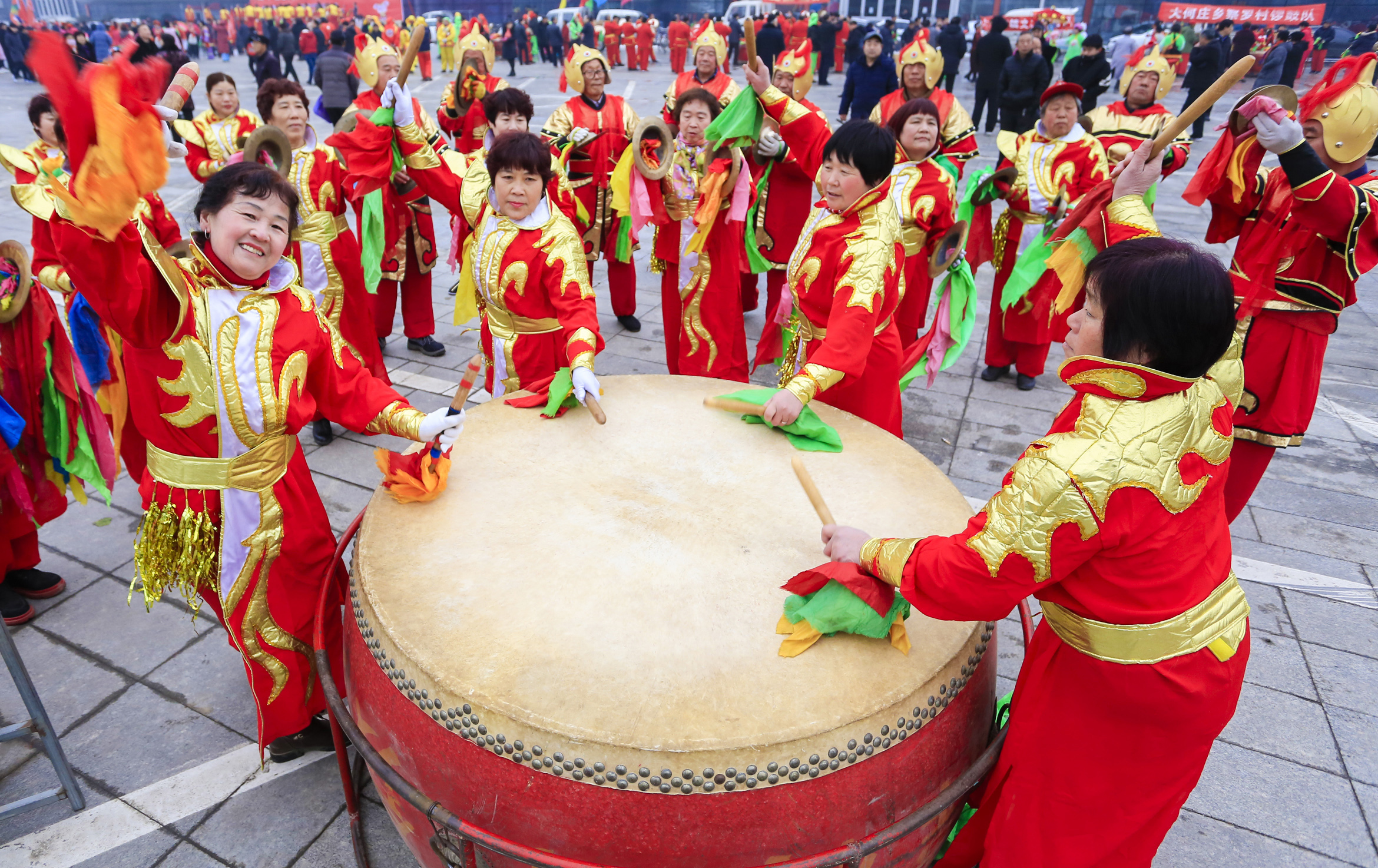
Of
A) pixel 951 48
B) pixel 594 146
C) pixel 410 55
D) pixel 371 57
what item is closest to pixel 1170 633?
pixel 410 55

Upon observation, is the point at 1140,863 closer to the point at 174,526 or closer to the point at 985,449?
the point at 174,526

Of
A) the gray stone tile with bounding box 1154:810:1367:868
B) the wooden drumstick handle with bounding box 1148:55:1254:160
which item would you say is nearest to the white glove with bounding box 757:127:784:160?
the wooden drumstick handle with bounding box 1148:55:1254:160

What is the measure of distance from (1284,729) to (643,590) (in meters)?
2.19

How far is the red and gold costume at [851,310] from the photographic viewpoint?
2.26 meters

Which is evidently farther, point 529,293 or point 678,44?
point 678,44

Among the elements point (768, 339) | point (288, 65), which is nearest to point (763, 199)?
point (768, 339)

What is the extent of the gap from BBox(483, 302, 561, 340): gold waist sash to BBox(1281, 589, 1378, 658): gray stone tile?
116 inches

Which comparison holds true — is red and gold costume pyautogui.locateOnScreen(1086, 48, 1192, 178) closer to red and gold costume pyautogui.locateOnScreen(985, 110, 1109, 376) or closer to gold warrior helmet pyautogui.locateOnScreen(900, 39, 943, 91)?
red and gold costume pyautogui.locateOnScreen(985, 110, 1109, 376)

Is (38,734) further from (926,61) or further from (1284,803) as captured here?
(926,61)

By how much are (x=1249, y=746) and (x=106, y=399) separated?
3.73 metres

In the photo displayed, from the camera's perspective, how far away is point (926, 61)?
5.18m

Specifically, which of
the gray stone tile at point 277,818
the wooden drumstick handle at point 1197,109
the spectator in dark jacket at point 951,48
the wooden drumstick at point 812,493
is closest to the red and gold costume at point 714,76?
the wooden drumstick handle at point 1197,109

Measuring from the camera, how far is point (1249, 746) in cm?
231

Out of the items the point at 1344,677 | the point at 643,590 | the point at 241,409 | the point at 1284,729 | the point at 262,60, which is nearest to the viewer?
the point at 643,590
